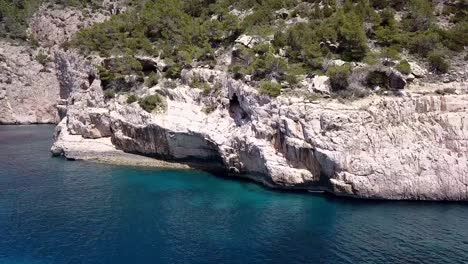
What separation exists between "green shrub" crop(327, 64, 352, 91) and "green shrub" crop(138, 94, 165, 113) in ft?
54.5

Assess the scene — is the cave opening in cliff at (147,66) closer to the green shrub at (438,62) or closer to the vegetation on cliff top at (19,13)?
the green shrub at (438,62)

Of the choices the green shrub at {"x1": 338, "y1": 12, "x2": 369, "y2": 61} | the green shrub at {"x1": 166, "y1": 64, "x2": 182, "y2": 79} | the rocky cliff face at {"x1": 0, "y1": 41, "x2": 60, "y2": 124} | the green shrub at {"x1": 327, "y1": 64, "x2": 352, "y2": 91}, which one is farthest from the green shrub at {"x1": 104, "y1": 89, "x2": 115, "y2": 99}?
the rocky cliff face at {"x1": 0, "y1": 41, "x2": 60, "y2": 124}

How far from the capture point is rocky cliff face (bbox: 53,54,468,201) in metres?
31.9

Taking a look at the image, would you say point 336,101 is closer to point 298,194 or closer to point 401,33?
point 298,194

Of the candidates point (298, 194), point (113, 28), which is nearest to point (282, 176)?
point (298, 194)

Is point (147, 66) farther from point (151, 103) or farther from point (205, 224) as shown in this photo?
point (205, 224)

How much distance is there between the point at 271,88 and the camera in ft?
119

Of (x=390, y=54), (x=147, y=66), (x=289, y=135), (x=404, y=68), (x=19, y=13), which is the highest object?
(x=19, y=13)

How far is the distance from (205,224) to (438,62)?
21932 millimetres

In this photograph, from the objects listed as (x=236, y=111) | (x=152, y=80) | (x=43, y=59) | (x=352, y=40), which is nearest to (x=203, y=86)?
(x=236, y=111)

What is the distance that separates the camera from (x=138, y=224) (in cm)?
2872

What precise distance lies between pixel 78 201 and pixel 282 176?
15.4m

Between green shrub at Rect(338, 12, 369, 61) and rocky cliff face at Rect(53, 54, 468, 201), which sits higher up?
green shrub at Rect(338, 12, 369, 61)

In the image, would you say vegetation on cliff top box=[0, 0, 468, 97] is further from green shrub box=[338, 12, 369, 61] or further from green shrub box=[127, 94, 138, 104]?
green shrub box=[127, 94, 138, 104]
